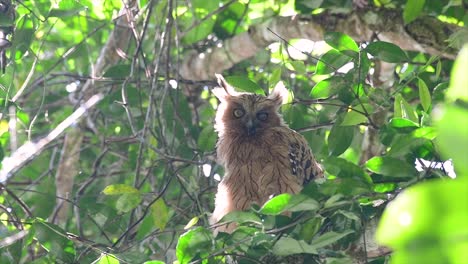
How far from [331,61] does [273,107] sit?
2.09m

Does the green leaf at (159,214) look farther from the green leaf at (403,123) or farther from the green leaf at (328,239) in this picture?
the green leaf at (403,123)

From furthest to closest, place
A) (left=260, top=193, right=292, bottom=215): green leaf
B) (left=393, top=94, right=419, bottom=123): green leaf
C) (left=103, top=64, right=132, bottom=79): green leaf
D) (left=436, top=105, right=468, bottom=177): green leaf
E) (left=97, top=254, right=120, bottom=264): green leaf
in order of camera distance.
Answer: (left=103, top=64, right=132, bottom=79): green leaf → (left=393, top=94, right=419, bottom=123): green leaf → (left=97, top=254, right=120, bottom=264): green leaf → (left=260, top=193, right=292, bottom=215): green leaf → (left=436, top=105, right=468, bottom=177): green leaf

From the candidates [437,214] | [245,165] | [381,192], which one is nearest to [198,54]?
[245,165]

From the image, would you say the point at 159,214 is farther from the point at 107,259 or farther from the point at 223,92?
the point at 223,92

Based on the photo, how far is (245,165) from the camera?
454cm

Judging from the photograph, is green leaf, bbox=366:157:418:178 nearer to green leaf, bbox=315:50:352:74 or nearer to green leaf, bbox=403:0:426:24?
green leaf, bbox=315:50:352:74

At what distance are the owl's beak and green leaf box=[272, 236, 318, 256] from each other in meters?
2.54

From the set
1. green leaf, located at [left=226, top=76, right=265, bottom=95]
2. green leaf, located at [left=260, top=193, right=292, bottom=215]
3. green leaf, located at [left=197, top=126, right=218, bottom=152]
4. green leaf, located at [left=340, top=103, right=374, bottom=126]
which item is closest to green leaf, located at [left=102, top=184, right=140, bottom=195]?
green leaf, located at [left=226, top=76, right=265, bottom=95]

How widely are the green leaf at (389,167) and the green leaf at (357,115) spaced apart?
86 centimetres

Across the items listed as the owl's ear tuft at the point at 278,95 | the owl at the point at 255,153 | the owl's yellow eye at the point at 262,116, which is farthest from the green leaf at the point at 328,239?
the owl's ear tuft at the point at 278,95

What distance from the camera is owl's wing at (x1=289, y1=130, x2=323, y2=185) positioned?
4.41 m

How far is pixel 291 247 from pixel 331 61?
3.72 ft

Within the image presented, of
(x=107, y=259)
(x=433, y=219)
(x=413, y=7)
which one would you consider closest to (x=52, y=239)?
(x=107, y=259)

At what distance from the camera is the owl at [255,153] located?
431 cm
